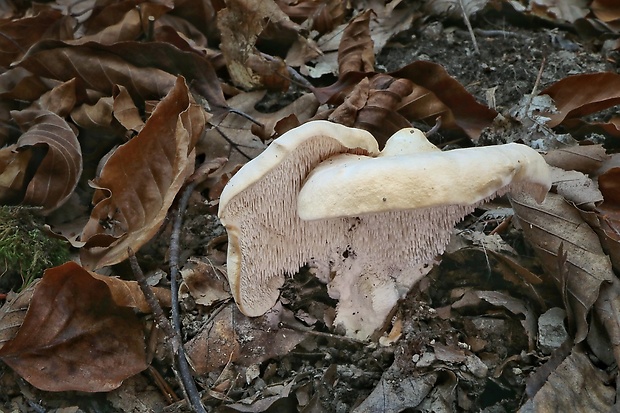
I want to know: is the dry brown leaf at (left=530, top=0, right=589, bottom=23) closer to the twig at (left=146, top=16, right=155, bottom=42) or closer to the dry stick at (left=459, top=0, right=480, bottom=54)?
the dry stick at (left=459, top=0, right=480, bottom=54)

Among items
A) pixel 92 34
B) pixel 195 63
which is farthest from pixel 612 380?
pixel 92 34

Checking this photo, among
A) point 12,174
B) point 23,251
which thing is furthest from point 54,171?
point 23,251

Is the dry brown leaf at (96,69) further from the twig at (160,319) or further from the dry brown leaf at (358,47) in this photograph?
the twig at (160,319)

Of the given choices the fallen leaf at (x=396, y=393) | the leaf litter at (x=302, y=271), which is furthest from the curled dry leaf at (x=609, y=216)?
the fallen leaf at (x=396, y=393)

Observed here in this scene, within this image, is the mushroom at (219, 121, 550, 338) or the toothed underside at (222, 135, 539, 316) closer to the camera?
the mushroom at (219, 121, 550, 338)

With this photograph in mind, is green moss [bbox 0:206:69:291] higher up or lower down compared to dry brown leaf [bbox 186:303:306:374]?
higher up

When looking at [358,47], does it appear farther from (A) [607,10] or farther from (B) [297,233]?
(A) [607,10]

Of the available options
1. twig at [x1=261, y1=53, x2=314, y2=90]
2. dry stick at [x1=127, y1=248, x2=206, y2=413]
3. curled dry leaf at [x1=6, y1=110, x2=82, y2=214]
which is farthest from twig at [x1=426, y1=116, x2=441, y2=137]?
curled dry leaf at [x1=6, y1=110, x2=82, y2=214]
